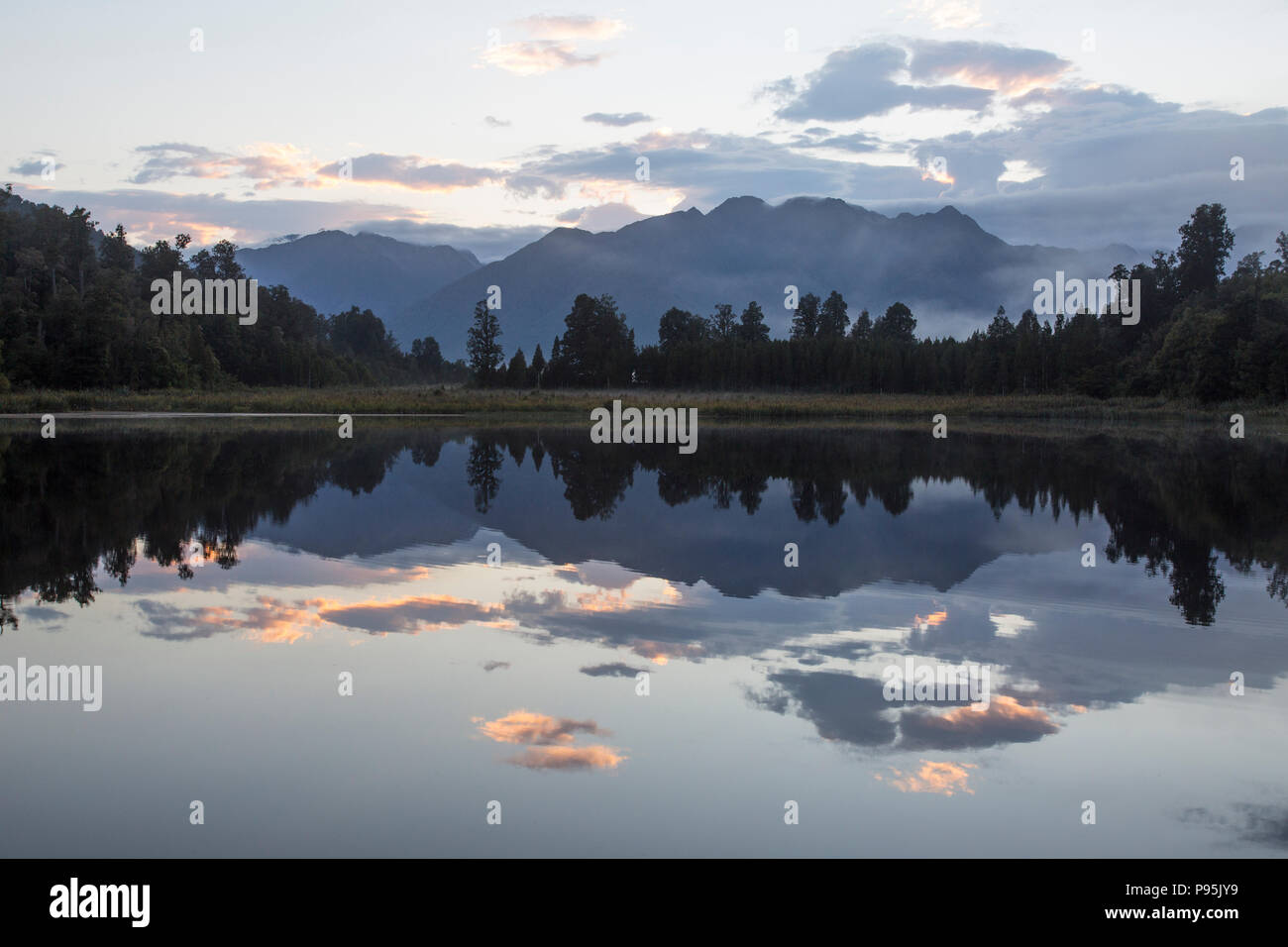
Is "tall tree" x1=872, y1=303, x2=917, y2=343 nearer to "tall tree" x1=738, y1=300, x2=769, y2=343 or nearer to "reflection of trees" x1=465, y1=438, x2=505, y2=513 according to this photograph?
"tall tree" x1=738, y1=300, x2=769, y2=343

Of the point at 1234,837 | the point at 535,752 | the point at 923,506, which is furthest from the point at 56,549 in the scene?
the point at 923,506

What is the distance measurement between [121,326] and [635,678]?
86.7m

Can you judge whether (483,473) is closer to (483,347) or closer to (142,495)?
(142,495)

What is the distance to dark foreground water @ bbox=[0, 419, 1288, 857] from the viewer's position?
5699mm

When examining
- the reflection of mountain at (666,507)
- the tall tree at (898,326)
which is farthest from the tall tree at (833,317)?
the reflection of mountain at (666,507)

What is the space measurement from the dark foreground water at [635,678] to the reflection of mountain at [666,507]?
15 cm

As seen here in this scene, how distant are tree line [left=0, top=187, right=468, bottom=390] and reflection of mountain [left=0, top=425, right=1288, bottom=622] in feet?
166

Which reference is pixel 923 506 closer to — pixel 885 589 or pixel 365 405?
pixel 885 589

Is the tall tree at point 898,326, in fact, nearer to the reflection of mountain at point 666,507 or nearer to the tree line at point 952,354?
the tree line at point 952,354

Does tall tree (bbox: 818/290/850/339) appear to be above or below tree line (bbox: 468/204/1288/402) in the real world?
above

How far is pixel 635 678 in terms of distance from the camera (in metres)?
8.40

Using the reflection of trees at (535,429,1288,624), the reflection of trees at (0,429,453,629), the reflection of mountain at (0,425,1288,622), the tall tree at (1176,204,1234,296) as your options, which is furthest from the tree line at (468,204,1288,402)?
the reflection of trees at (0,429,453,629)

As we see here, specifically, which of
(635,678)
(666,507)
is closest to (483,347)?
(666,507)

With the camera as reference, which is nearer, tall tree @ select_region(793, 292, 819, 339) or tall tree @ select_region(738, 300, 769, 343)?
tall tree @ select_region(793, 292, 819, 339)
